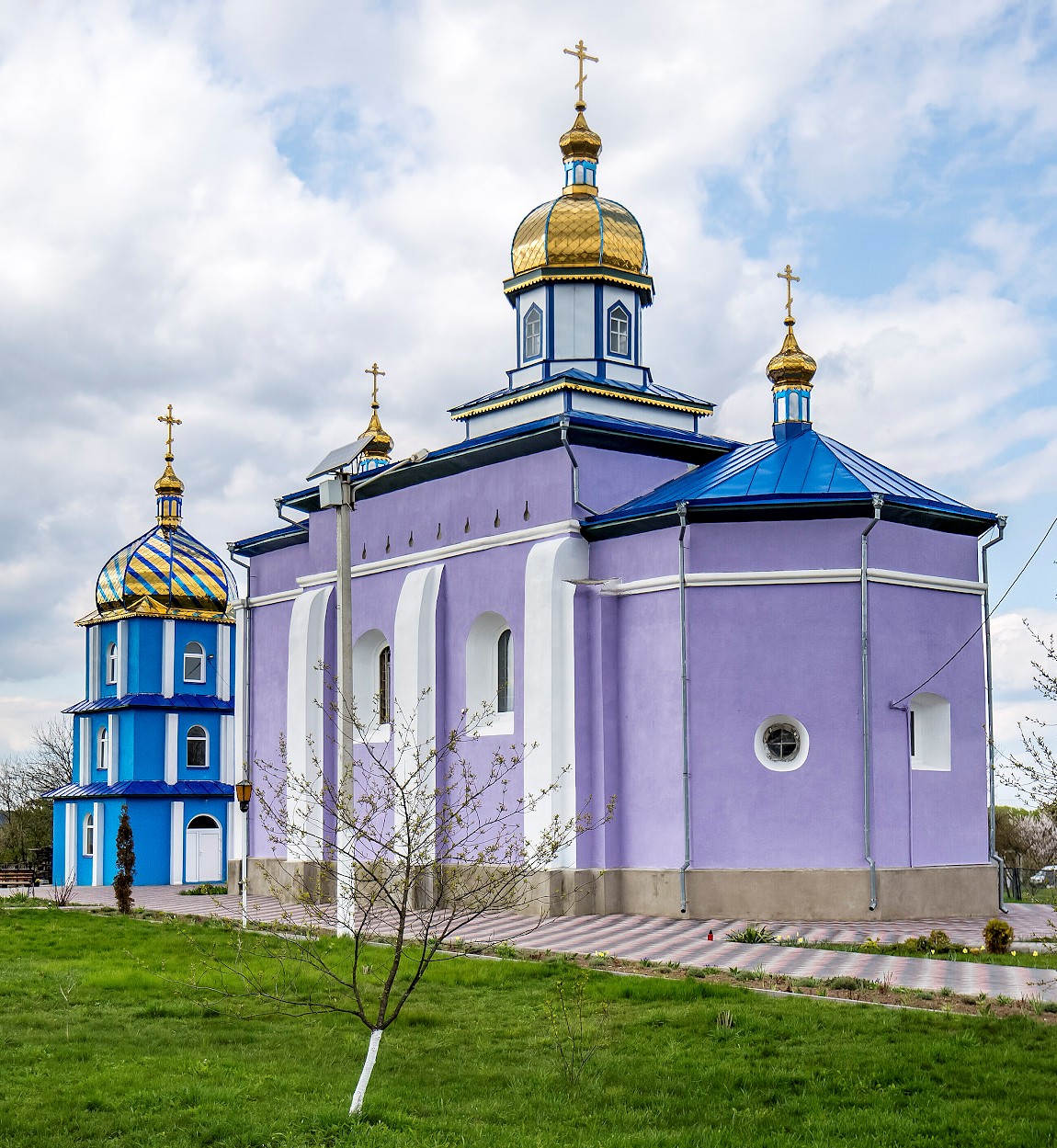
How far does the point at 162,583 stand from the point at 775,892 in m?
18.5

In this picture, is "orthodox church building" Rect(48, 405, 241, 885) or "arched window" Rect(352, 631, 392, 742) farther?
"orthodox church building" Rect(48, 405, 241, 885)

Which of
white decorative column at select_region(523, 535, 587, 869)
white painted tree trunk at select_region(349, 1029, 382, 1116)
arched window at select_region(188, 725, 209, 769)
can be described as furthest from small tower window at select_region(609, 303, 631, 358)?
white painted tree trunk at select_region(349, 1029, 382, 1116)

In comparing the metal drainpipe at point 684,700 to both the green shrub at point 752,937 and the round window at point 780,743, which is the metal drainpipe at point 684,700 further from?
the green shrub at point 752,937

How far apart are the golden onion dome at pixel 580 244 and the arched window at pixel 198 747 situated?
Answer: 13.1m

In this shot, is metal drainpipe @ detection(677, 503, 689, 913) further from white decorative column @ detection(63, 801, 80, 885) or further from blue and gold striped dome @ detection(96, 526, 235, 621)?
white decorative column @ detection(63, 801, 80, 885)

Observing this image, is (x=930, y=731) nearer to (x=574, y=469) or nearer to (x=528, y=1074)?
(x=574, y=469)

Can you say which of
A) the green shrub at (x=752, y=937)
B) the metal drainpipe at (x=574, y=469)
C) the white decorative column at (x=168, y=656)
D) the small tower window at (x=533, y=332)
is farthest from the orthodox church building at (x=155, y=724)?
the green shrub at (x=752, y=937)

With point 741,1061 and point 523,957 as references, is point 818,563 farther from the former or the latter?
point 741,1061

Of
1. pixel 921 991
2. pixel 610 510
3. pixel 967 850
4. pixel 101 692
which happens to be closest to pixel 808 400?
pixel 610 510

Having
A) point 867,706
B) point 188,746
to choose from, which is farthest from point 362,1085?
point 188,746

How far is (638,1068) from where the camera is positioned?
8.88 metres

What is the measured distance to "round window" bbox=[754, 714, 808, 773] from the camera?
17.9 metres

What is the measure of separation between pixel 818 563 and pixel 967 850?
4.33m

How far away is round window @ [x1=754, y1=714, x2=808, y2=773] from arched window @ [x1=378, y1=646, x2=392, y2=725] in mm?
7009
